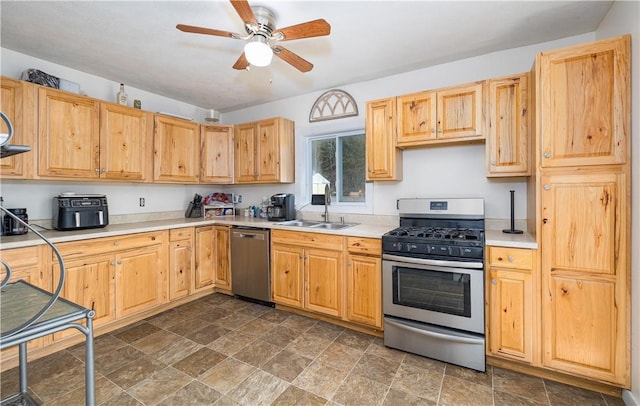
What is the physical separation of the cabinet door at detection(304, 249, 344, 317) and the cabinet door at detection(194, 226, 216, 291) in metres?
1.35

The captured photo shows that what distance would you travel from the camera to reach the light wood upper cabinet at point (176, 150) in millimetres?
3275

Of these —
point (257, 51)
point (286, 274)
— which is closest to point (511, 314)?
point (286, 274)

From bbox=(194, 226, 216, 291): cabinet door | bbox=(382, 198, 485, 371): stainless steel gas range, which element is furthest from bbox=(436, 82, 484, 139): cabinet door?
bbox=(194, 226, 216, 291): cabinet door

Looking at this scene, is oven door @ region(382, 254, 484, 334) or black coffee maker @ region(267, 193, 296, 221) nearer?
oven door @ region(382, 254, 484, 334)

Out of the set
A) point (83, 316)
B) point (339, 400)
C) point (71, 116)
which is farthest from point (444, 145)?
point (71, 116)

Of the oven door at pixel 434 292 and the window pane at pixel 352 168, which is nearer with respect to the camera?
the oven door at pixel 434 292

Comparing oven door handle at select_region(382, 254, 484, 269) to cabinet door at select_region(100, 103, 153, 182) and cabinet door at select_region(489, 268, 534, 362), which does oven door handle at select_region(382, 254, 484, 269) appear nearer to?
cabinet door at select_region(489, 268, 534, 362)

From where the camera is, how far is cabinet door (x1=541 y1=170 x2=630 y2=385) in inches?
68.5

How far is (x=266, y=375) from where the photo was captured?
202 centimetres

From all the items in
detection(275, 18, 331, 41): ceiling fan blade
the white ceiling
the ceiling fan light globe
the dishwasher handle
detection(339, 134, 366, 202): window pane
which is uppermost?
the white ceiling

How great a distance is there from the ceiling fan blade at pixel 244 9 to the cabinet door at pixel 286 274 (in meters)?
1.99

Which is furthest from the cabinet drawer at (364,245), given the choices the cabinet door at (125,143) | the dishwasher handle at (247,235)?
the cabinet door at (125,143)

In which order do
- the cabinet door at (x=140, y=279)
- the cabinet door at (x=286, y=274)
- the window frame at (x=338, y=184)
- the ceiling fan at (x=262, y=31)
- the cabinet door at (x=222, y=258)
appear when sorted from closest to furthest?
the ceiling fan at (x=262, y=31) < the cabinet door at (x=140, y=279) < the cabinet door at (x=286, y=274) < the window frame at (x=338, y=184) < the cabinet door at (x=222, y=258)

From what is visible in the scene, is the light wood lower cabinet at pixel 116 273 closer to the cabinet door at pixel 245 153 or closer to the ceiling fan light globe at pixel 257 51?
the cabinet door at pixel 245 153
